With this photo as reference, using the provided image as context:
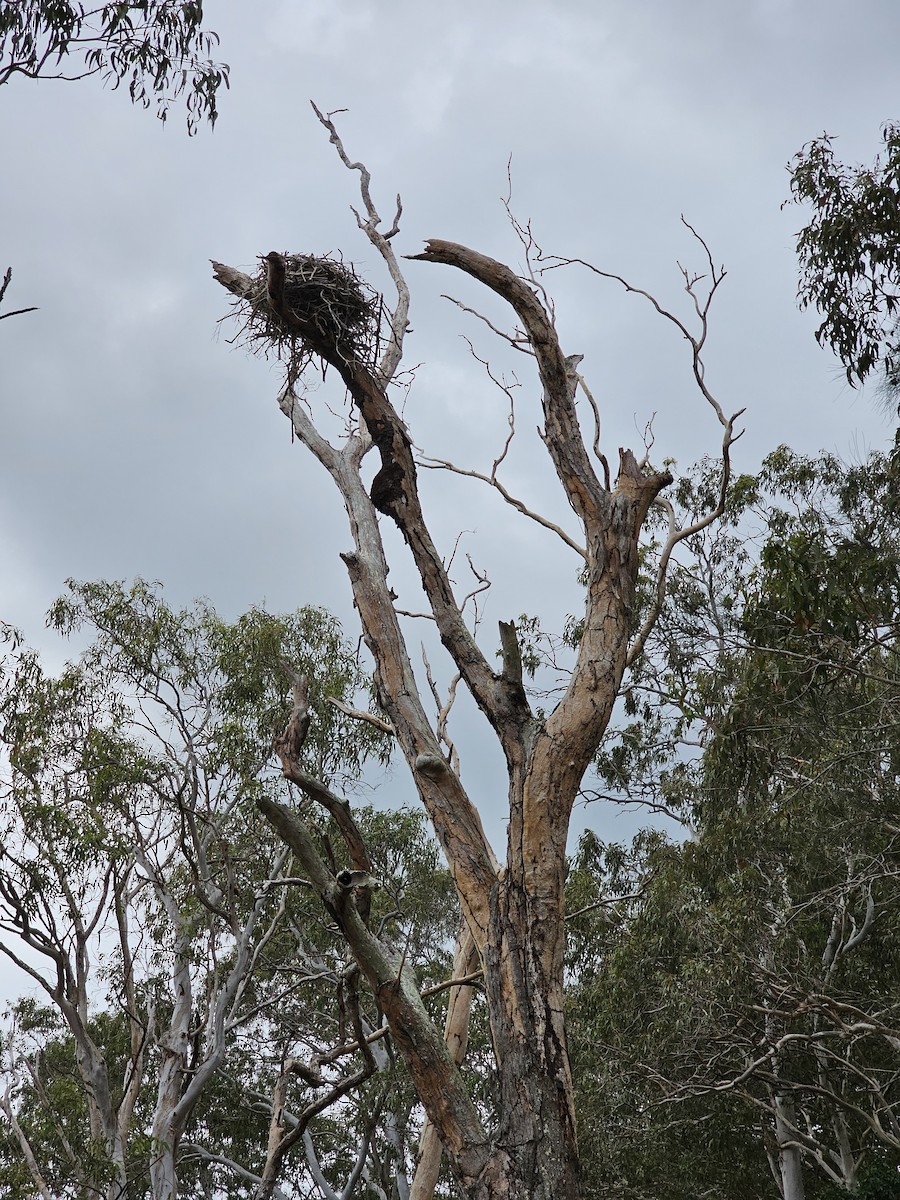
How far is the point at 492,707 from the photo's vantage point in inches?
151

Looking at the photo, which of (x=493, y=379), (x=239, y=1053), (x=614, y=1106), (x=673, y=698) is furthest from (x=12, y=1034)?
(x=493, y=379)

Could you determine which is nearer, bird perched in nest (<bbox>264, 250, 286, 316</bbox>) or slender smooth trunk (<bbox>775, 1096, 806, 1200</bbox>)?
bird perched in nest (<bbox>264, 250, 286, 316</bbox>)

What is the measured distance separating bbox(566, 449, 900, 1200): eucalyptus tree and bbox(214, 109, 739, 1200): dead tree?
10.6ft

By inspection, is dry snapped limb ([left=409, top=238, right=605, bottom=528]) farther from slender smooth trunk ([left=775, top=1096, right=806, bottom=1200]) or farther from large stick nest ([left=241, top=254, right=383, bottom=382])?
slender smooth trunk ([left=775, top=1096, right=806, bottom=1200])

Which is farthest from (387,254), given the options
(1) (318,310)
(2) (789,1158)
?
(2) (789,1158)

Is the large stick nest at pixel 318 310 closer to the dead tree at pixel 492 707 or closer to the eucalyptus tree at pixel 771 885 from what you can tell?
the dead tree at pixel 492 707

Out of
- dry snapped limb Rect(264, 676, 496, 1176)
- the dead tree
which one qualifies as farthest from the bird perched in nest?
dry snapped limb Rect(264, 676, 496, 1176)

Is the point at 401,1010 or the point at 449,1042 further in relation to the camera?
the point at 449,1042

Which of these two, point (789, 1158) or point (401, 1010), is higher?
point (789, 1158)

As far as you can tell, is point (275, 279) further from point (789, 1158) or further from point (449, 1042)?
point (789, 1158)

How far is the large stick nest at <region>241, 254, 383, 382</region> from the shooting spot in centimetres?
450

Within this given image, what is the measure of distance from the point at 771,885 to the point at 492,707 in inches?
324

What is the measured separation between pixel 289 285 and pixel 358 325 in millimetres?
351

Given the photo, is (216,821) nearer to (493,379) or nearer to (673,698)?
(673,698)
